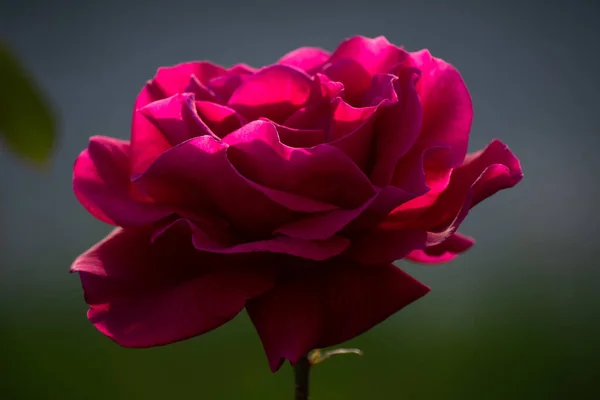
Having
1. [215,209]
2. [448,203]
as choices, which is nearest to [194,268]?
[215,209]

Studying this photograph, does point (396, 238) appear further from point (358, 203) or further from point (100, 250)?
point (100, 250)

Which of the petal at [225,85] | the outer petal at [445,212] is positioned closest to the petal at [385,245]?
the outer petal at [445,212]

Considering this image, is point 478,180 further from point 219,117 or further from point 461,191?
point 219,117

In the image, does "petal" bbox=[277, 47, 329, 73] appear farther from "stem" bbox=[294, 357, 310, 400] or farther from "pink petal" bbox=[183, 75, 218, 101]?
"stem" bbox=[294, 357, 310, 400]

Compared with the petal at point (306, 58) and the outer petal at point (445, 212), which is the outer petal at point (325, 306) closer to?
the outer petal at point (445, 212)

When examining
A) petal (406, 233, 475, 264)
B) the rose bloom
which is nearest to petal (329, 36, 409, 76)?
the rose bloom

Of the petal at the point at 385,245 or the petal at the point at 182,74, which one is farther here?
the petal at the point at 182,74
